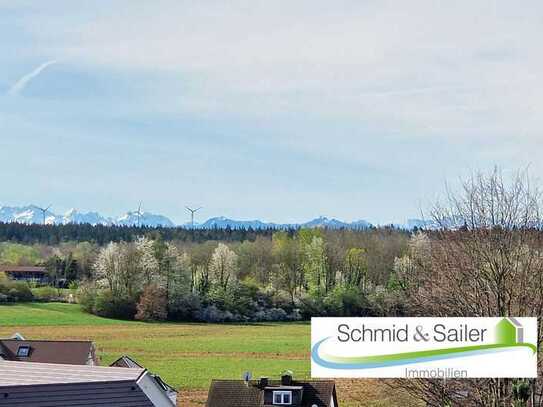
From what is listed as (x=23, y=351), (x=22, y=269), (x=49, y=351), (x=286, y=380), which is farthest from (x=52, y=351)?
(x=22, y=269)

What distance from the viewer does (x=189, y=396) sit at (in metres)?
38.7

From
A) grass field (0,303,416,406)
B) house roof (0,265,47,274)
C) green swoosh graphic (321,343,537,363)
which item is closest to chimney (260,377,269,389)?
grass field (0,303,416,406)

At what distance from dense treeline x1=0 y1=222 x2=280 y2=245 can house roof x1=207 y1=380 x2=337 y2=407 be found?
470 feet

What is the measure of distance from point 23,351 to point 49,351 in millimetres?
1187

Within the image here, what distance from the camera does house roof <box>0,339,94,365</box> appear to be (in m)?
34.2

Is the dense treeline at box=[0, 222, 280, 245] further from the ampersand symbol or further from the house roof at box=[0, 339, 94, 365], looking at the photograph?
the ampersand symbol

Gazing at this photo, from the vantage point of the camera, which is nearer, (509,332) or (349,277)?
(509,332)

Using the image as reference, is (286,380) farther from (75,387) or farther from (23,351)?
(75,387)

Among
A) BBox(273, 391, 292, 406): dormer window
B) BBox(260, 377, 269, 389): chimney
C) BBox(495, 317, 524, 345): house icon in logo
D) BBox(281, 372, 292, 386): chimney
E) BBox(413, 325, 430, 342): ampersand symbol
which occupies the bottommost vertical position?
BBox(273, 391, 292, 406): dormer window

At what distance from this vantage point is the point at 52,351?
35000 mm

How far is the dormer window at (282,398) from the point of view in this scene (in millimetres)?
30062

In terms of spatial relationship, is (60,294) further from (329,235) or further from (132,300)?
(329,235)

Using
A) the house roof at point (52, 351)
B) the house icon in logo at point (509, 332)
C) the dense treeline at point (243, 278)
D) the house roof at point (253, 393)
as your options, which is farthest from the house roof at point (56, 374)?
the dense treeline at point (243, 278)

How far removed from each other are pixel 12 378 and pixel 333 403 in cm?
2002
